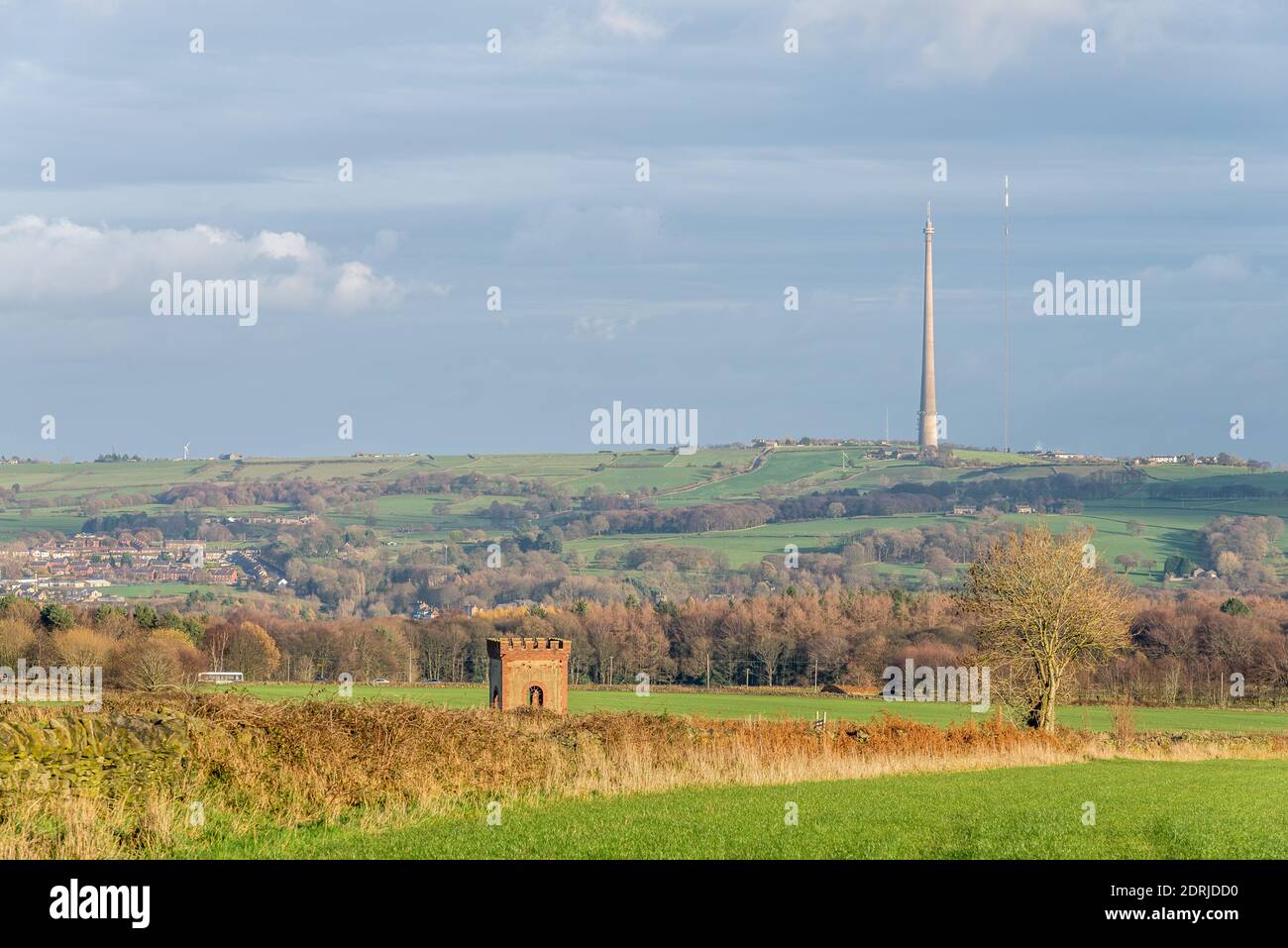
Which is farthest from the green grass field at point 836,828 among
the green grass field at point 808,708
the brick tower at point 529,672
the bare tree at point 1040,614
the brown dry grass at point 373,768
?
the brick tower at point 529,672

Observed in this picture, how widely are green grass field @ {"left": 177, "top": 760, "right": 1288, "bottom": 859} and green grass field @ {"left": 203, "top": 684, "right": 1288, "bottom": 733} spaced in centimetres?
4568

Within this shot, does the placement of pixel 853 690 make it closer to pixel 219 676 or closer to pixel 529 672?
pixel 529 672

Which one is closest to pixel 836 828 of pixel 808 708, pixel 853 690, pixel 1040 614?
pixel 1040 614

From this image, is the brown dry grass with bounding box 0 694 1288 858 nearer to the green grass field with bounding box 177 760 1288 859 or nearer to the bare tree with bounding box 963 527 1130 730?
the green grass field with bounding box 177 760 1288 859

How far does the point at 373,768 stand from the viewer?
24203mm

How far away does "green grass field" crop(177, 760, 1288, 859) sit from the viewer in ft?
64.5

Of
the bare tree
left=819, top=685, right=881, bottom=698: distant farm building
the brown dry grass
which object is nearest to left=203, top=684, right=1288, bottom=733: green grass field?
left=819, top=685, right=881, bottom=698: distant farm building

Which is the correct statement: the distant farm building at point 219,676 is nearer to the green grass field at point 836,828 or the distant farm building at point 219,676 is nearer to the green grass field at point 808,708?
the green grass field at point 808,708

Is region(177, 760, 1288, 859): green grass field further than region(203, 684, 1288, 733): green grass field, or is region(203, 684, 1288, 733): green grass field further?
region(203, 684, 1288, 733): green grass field

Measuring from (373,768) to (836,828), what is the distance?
7487mm

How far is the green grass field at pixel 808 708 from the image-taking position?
81812 millimetres

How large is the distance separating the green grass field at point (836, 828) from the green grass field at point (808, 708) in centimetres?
4568

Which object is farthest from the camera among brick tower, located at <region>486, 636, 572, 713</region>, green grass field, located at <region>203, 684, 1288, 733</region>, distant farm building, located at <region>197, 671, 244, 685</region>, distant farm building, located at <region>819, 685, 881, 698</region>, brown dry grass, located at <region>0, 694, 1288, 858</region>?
distant farm building, located at <region>819, 685, 881, 698</region>
